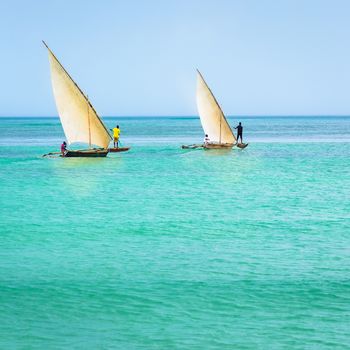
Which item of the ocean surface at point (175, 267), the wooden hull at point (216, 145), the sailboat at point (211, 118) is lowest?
the ocean surface at point (175, 267)

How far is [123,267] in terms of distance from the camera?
13.1 metres

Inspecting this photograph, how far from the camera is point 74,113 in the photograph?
36.2 metres

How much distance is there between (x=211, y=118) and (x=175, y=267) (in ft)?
104

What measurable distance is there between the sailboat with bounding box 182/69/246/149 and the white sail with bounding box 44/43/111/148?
7854mm

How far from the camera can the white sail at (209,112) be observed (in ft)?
142

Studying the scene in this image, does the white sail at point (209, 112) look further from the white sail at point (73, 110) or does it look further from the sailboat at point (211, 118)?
the white sail at point (73, 110)

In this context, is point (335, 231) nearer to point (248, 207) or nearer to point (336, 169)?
point (248, 207)

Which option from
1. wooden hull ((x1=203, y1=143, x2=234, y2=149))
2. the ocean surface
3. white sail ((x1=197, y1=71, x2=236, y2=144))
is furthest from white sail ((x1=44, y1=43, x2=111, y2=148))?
the ocean surface

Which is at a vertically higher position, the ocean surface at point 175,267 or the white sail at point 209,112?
the white sail at point 209,112

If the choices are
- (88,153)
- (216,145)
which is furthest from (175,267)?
(216,145)

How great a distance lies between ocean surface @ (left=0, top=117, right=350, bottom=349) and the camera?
9664 mm

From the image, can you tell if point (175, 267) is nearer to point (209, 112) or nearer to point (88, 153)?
point (88, 153)

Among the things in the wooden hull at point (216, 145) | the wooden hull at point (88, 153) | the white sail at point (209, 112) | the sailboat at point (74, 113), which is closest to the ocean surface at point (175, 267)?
the sailboat at point (74, 113)

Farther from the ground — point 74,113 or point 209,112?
point 74,113
